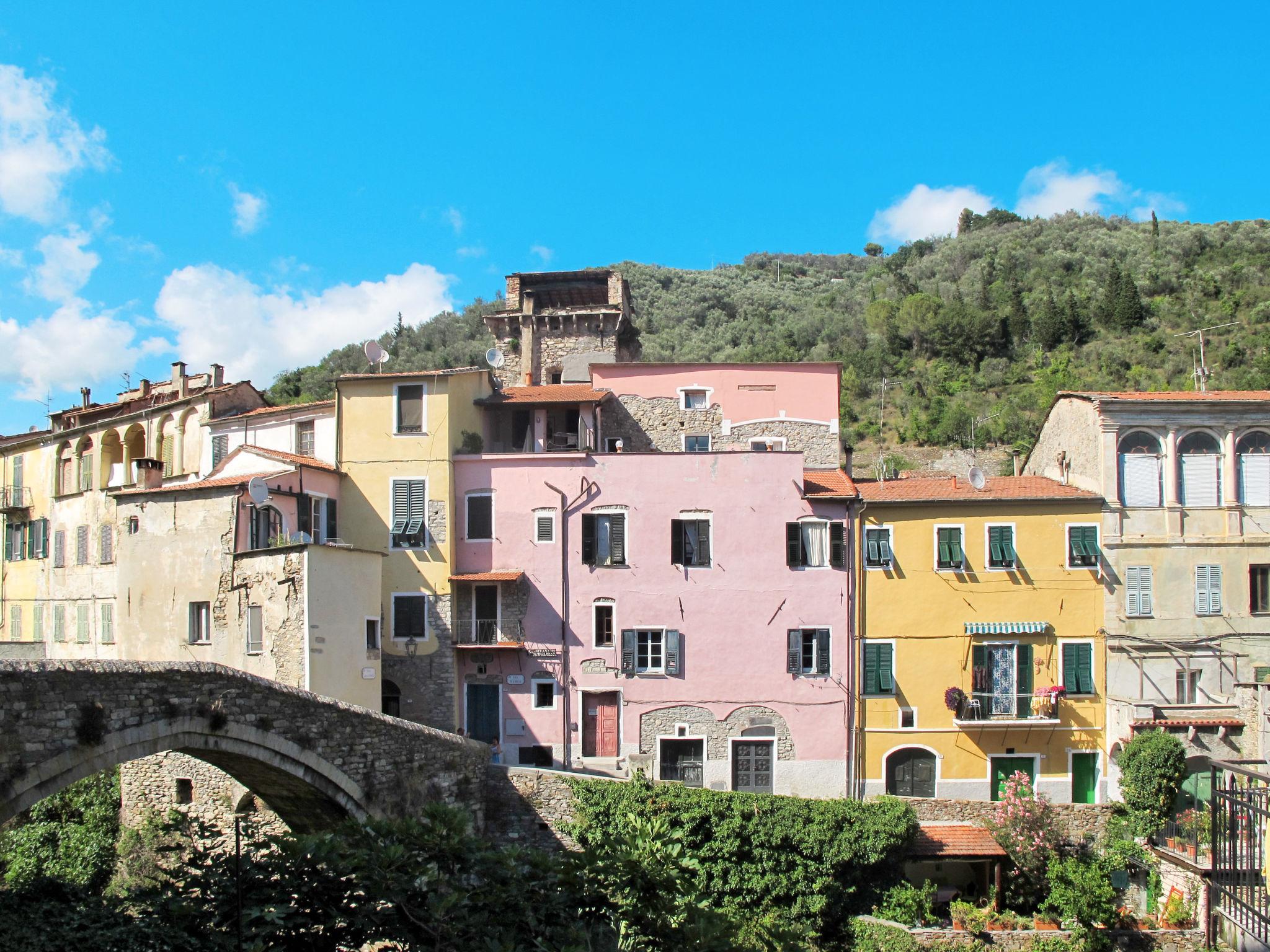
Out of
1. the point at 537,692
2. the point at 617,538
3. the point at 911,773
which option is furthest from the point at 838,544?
the point at 537,692

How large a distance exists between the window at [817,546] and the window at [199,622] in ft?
49.8

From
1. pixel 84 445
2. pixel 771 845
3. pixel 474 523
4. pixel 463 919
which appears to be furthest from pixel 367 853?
pixel 84 445

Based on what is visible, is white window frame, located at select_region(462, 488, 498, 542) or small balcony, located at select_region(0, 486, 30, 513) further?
small balcony, located at select_region(0, 486, 30, 513)

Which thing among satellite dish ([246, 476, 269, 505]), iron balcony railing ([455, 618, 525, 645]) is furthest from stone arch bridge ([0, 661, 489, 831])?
satellite dish ([246, 476, 269, 505])

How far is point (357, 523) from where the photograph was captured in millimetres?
29422

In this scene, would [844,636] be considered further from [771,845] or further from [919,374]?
[919,374]

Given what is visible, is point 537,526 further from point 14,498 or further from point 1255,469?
point 14,498

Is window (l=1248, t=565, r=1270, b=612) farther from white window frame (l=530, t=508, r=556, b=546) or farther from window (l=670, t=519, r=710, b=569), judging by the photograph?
white window frame (l=530, t=508, r=556, b=546)

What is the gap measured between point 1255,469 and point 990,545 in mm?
7420

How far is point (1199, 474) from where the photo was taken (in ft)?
92.5

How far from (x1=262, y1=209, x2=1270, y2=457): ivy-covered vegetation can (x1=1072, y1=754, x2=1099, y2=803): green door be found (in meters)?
24.0

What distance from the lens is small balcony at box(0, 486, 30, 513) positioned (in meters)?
38.7

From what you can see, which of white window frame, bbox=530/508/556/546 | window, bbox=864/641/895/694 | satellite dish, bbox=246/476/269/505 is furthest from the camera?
white window frame, bbox=530/508/556/546

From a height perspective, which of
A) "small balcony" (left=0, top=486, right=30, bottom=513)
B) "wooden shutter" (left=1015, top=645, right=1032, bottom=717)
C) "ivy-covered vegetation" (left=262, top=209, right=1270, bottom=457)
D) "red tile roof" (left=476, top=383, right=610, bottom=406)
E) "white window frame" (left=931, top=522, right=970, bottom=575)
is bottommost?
"wooden shutter" (left=1015, top=645, right=1032, bottom=717)
